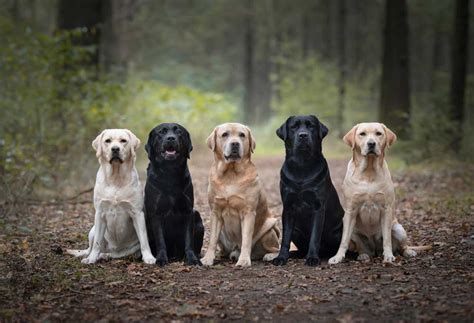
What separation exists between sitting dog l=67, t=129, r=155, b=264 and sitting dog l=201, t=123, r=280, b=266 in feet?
2.46

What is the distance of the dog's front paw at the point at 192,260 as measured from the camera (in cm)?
611

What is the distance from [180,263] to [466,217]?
408cm

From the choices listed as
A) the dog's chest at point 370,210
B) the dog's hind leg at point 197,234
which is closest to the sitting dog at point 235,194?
the dog's hind leg at point 197,234

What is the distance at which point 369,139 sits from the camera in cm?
605

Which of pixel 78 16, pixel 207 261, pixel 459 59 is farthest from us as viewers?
pixel 459 59

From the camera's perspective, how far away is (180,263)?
6203 mm

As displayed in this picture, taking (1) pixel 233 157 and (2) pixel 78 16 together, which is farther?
(2) pixel 78 16

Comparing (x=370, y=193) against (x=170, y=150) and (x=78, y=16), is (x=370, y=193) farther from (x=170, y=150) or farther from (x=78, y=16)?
(x=78, y=16)

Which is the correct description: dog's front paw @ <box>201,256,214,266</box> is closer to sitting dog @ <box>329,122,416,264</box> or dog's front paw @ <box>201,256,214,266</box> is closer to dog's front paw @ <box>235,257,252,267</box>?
dog's front paw @ <box>235,257,252,267</box>

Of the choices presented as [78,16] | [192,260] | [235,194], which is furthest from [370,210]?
[78,16]

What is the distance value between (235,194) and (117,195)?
3.89 ft

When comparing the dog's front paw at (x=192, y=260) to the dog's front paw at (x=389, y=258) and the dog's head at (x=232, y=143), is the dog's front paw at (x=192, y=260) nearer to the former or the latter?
the dog's head at (x=232, y=143)

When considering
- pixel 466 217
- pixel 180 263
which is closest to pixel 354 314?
pixel 180 263

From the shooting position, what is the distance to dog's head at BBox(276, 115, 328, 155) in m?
6.07
